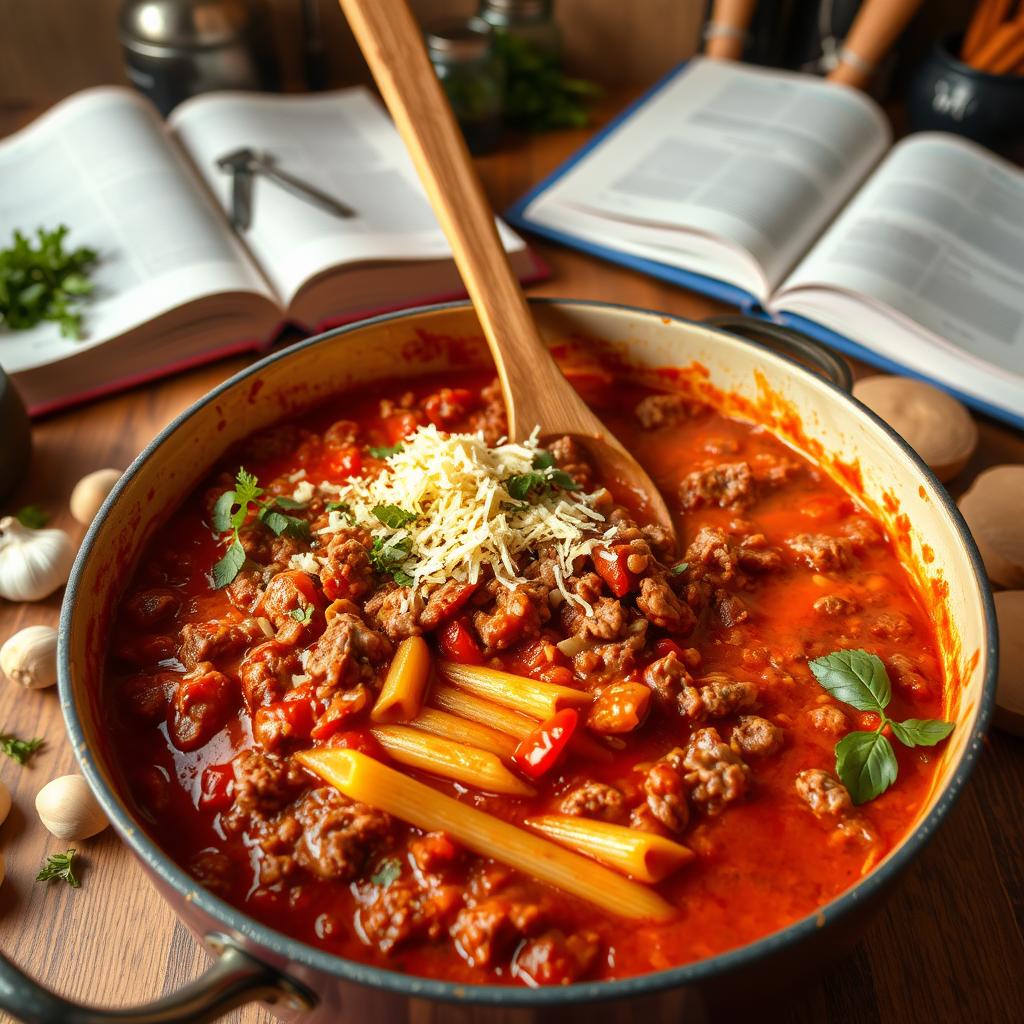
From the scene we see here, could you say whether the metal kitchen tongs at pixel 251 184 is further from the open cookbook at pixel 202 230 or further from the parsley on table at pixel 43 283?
the parsley on table at pixel 43 283

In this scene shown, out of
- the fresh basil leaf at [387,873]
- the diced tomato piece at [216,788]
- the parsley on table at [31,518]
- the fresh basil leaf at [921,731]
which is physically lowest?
the parsley on table at [31,518]

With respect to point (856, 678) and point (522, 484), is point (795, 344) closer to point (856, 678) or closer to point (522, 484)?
Answer: point (522, 484)

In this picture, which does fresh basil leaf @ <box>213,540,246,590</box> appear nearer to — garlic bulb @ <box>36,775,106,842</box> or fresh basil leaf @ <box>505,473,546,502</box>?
garlic bulb @ <box>36,775,106,842</box>

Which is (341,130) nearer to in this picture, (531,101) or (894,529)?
(531,101)

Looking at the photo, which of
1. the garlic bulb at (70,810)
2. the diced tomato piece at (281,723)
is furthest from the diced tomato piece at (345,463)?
the garlic bulb at (70,810)

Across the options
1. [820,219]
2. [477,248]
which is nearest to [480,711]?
[477,248]

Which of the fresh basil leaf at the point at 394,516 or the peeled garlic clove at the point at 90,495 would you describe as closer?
the fresh basil leaf at the point at 394,516

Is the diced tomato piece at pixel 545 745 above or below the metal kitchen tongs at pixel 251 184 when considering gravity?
below

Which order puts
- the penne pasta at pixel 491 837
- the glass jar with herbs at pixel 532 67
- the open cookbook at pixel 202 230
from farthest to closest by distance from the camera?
the glass jar with herbs at pixel 532 67
the open cookbook at pixel 202 230
the penne pasta at pixel 491 837
